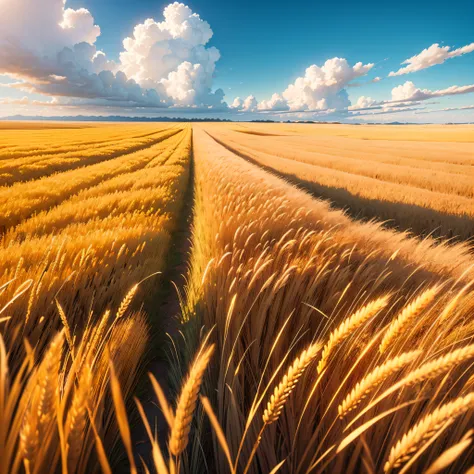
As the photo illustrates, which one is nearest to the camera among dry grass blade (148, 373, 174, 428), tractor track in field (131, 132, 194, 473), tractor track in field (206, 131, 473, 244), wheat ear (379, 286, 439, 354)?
dry grass blade (148, 373, 174, 428)

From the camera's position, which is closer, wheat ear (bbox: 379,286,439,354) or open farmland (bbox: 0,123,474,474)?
open farmland (bbox: 0,123,474,474)

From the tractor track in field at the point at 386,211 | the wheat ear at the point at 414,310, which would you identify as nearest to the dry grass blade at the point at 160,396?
the wheat ear at the point at 414,310

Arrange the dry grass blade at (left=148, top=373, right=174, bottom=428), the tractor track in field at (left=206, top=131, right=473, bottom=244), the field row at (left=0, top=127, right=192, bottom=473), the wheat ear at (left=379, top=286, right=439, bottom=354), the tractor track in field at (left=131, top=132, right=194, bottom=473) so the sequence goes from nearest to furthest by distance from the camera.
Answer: the dry grass blade at (left=148, top=373, right=174, bottom=428) → the field row at (left=0, top=127, right=192, bottom=473) → the wheat ear at (left=379, top=286, right=439, bottom=354) → the tractor track in field at (left=131, top=132, right=194, bottom=473) → the tractor track in field at (left=206, top=131, right=473, bottom=244)

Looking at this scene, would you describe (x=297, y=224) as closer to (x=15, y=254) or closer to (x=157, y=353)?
(x=157, y=353)

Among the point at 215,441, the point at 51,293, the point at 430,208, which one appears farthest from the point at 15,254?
the point at 430,208

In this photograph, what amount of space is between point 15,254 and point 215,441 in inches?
94.1

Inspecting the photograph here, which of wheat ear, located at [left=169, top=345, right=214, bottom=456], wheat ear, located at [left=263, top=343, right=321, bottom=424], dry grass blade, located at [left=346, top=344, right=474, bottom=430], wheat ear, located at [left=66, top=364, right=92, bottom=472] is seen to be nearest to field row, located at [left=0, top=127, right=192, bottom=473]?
wheat ear, located at [left=66, top=364, right=92, bottom=472]

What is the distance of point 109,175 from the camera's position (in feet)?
34.4

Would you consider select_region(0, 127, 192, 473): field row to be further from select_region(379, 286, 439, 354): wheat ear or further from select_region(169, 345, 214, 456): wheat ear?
select_region(379, 286, 439, 354): wheat ear

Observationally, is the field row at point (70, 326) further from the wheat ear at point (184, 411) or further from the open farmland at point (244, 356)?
the wheat ear at point (184, 411)

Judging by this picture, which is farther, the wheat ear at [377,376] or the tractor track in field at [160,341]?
the tractor track in field at [160,341]

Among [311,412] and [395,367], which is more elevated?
[395,367]

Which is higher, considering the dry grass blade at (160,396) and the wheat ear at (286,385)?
the dry grass blade at (160,396)

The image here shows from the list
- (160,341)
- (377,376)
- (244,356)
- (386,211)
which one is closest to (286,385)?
(377,376)
